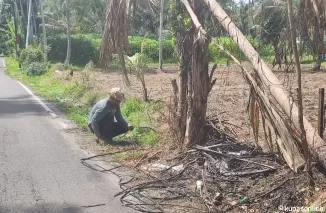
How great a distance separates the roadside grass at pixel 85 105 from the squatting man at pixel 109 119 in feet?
1.61

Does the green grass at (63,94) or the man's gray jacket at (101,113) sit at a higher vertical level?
the man's gray jacket at (101,113)

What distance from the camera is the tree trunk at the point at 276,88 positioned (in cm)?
590

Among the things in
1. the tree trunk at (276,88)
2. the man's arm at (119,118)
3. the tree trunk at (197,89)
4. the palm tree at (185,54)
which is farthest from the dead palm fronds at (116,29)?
the tree trunk at (276,88)

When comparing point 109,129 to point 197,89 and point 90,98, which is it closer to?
point 197,89

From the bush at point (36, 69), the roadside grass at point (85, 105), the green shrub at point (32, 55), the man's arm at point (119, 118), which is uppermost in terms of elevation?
the green shrub at point (32, 55)

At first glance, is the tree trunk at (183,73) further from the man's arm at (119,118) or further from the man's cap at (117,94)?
the man's arm at (119,118)

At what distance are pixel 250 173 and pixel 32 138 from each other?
18.0 ft

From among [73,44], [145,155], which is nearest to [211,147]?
[145,155]

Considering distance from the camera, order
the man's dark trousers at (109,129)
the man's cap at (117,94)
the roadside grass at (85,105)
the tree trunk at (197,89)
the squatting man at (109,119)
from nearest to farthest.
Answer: the tree trunk at (197,89), the man's cap at (117,94), the squatting man at (109,119), the man's dark trousers at (109,129), the roadside grass at (85,105)

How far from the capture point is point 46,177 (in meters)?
7.33

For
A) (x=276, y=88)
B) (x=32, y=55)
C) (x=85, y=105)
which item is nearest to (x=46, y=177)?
(x=276, y=88)

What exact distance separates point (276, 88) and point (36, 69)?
23.8 m

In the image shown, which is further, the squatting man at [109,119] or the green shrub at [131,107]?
the green shrub at [131,107]

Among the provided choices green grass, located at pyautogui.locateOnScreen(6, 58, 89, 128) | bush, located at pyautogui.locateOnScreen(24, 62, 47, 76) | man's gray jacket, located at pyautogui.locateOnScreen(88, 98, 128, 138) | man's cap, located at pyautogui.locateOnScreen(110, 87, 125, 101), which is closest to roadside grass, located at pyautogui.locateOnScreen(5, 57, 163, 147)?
green grass, located at pyautogui.locateOnScreen(6, 58, 89, 128)
